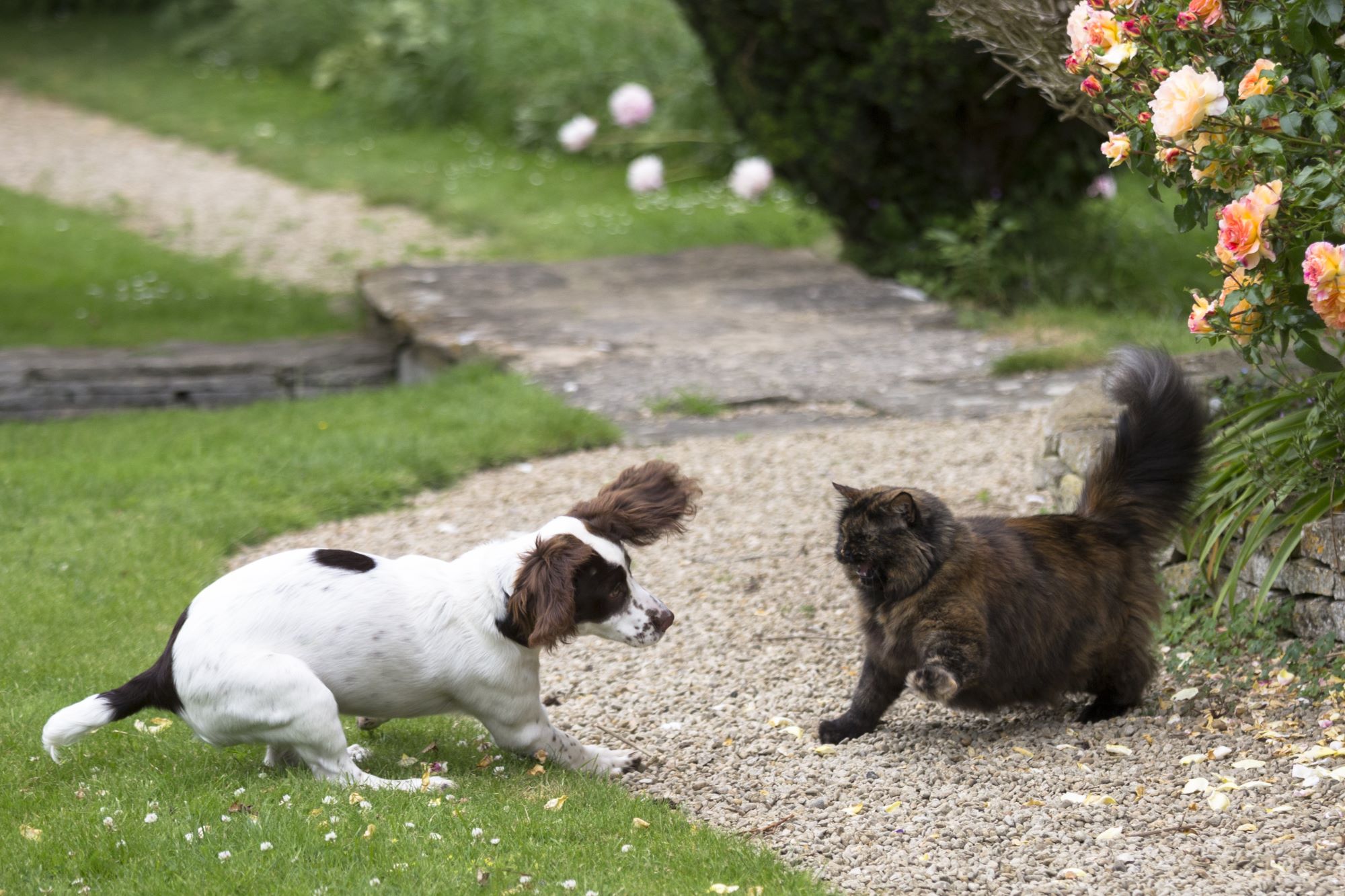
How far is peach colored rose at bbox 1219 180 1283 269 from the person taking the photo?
11.5 ft

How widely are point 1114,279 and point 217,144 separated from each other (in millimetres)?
11443

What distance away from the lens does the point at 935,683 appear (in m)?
3.87

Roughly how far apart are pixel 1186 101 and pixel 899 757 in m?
1.97

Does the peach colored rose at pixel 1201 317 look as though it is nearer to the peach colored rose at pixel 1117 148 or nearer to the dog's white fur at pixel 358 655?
the peach colored rose at pixel 1117 148

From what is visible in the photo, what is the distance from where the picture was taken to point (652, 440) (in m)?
7.90

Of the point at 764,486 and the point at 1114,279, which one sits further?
the point at 1114,279

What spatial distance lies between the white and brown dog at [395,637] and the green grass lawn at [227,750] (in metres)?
0.17

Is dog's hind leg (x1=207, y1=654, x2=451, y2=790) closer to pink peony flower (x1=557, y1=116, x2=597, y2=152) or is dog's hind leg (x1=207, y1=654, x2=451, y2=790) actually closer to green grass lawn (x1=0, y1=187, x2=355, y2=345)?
green grass lawn (x1=0, y1=187, x2=355, y2=345)

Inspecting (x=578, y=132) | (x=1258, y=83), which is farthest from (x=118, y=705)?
(x=578, y=132)

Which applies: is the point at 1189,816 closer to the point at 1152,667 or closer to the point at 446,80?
the point at 1152,667

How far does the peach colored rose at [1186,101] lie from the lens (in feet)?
11.6

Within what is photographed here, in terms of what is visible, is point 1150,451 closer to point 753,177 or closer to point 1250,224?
point 1250,224

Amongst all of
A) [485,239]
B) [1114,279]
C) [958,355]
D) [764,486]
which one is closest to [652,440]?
[764,486]

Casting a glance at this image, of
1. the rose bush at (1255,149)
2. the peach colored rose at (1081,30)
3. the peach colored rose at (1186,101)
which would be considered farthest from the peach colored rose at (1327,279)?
the peach colored rose at (1081,30)
